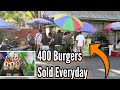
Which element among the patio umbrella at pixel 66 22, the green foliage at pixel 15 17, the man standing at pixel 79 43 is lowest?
the man standing at pixel 79 43

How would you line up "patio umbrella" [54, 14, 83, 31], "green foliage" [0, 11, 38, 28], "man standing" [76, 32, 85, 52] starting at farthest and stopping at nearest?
"green foliage" [0, 11, 38, 28]
"man standing" [76, 32, 85, 52]
"patio umbrella" [54, 14, 83, 31]

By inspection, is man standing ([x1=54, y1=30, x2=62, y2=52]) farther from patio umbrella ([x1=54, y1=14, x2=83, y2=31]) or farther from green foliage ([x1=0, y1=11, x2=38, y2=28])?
green foliage ([x1=0, y1=11, x2=38, y2=28])

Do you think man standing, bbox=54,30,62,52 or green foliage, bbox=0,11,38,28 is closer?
man standing, bbox=54,30,62,52

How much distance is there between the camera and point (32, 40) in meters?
11.3

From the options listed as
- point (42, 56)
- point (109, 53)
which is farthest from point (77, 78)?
point (109, 53)

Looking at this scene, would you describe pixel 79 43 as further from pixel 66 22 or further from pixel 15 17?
pixel 15 17

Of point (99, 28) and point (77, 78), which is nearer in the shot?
point (77, 78)

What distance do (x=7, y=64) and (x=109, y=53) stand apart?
8.19 metres

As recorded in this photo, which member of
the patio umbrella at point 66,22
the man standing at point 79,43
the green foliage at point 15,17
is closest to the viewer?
the patio umbrella at point 66,22

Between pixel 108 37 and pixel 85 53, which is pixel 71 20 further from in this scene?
pixel 108 37

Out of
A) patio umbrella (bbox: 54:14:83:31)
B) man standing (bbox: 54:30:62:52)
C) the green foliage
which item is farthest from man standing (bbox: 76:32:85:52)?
the green foliage

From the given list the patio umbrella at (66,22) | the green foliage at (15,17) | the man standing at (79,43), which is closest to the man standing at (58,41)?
the man standing at (79,43)

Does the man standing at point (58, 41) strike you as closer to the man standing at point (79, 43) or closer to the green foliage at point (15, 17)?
the man standing at point (79, 43)

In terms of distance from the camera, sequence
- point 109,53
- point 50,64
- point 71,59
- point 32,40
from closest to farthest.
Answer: point 71,59 < point 50,64 < point 32,40 < point 109,53
